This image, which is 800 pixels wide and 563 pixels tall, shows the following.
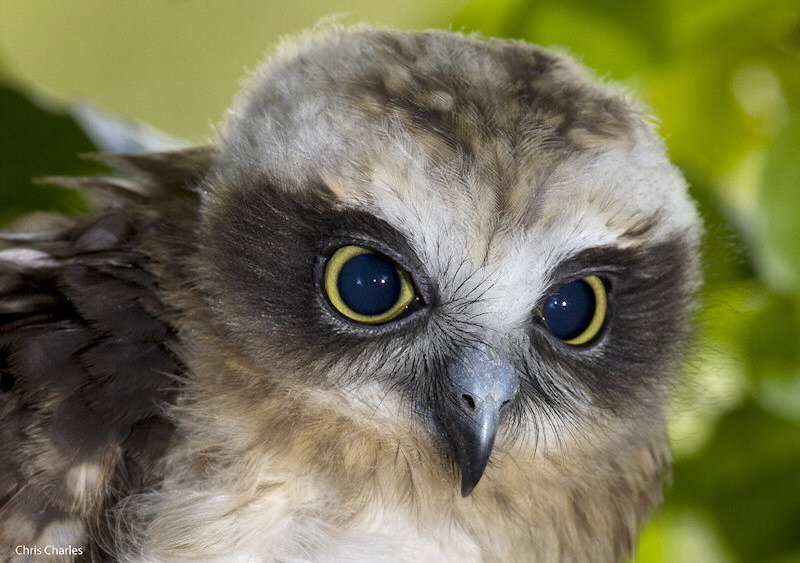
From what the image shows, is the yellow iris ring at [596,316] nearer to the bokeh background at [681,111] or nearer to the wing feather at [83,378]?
the bokeh background at [681,111]

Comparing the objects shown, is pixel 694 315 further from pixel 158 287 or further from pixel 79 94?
pixel 79 94

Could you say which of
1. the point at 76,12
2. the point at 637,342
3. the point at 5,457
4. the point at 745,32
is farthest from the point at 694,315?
the point at 76,12

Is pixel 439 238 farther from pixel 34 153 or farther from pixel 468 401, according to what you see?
pixel 34 153

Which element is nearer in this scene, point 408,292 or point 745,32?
point 408,292

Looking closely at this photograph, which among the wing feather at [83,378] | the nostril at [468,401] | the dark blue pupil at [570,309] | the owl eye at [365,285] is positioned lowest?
the wing feather at [83,378]

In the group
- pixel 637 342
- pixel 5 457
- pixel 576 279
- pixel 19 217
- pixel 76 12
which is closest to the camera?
pixel 5 457

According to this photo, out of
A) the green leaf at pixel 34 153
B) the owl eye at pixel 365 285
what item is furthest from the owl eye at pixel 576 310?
the green leaf at pixel 34 153

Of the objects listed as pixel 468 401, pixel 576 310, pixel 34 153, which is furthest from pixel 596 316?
pixel 34 153

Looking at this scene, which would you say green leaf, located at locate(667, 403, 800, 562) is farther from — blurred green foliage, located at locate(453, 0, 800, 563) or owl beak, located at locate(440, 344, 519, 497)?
owl beak, located at locate(440, 344, 519, 497)
